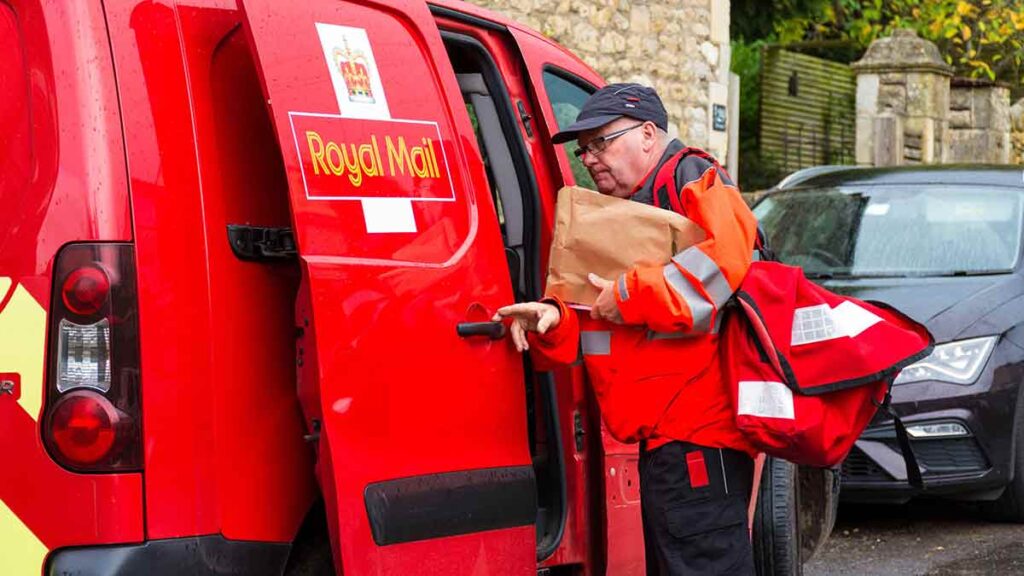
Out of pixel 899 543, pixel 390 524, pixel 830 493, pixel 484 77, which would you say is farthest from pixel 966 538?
pixel 390 524

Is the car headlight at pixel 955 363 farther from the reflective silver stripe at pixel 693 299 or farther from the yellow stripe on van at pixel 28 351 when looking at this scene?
the yellow stripe on van at pixel 28 351

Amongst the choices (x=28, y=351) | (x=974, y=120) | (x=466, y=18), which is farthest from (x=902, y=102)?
(x=28, y=351)

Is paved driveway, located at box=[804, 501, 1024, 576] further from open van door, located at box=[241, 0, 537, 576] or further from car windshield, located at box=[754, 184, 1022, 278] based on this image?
open van door, located at box=[241, 0, 537, 576]

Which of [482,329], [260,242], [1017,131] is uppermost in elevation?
[260,242]

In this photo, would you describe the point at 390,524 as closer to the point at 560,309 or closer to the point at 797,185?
the point at 560,309

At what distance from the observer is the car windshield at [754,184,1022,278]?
855 cm

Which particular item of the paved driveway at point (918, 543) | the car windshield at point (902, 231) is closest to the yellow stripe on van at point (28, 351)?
the paved driveway at point (918, 543)

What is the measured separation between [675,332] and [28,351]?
4.83ft

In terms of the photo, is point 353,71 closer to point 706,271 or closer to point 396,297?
point 396,297

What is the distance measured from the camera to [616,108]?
14.0 ft

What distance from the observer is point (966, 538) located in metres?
7.92

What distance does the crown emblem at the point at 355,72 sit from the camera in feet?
13.0

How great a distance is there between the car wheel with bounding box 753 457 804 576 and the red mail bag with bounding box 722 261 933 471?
4.87 feet

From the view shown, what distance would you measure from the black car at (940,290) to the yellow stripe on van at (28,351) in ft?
16.2
